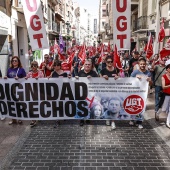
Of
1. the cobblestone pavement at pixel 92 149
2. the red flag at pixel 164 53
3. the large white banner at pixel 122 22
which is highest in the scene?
the large white banner at pixel 122 22

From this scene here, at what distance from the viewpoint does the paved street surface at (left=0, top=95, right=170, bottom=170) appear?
3.80 metres

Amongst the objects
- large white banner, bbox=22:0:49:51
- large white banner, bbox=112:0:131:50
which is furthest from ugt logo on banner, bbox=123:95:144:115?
large white banner, bbox=22:0:49:51

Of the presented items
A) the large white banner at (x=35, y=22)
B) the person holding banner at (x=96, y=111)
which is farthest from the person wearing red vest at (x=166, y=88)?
the large white banner at (x=35, y=22)

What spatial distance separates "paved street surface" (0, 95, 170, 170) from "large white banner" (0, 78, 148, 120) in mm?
374

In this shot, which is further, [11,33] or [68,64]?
[11,33]

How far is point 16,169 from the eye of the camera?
3.66 m

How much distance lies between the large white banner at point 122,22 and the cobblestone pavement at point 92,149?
7.08 ft

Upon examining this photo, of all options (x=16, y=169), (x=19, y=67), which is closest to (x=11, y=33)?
(x=19, y=67)

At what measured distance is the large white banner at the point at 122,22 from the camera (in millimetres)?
5504

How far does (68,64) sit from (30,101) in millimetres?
3853

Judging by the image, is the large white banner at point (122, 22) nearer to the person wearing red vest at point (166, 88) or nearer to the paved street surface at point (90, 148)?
the person wearing red vest at point (166, 88)

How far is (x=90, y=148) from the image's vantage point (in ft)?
14.4

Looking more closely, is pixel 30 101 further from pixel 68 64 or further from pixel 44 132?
pixel 68 64

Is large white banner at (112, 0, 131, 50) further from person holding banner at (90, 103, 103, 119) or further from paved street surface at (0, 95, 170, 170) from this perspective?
paved street surface at (0, 95, 170, 170)
